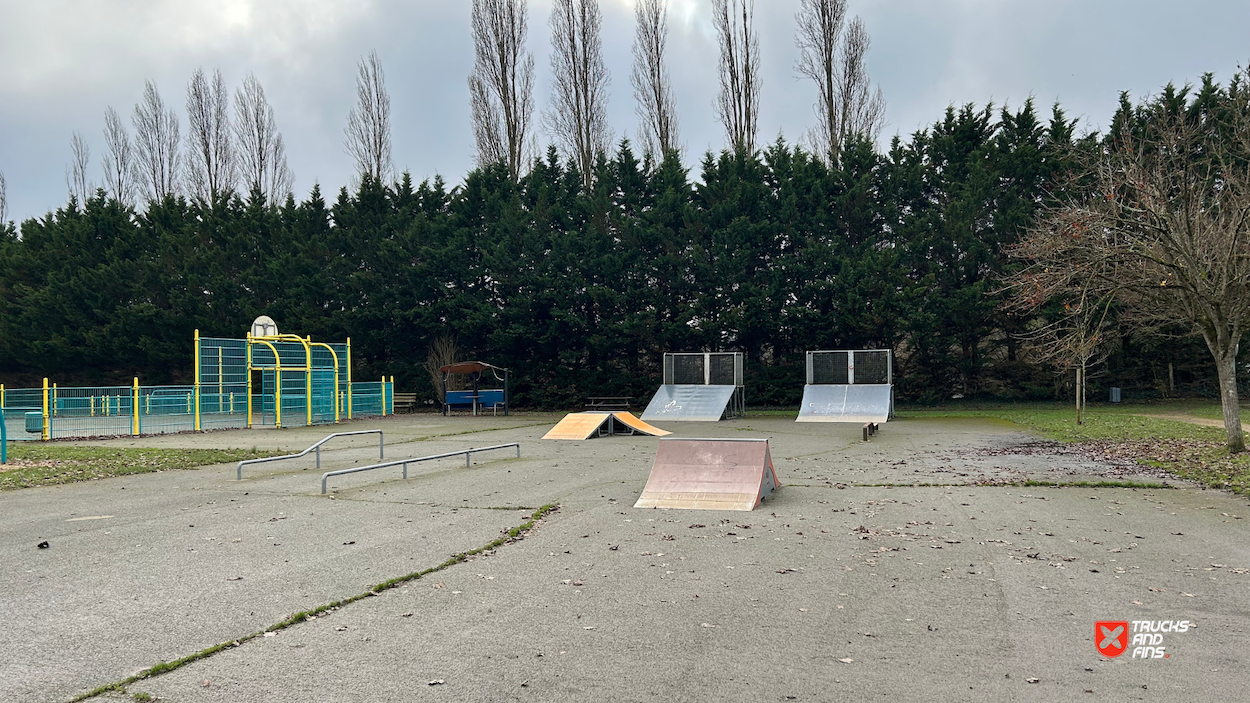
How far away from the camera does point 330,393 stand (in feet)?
86.2

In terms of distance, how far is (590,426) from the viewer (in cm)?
1823

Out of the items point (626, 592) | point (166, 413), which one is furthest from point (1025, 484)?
point (166, 413)

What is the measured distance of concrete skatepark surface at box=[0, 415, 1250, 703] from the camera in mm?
3789

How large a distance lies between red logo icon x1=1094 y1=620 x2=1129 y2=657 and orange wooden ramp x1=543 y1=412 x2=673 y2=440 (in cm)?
1369

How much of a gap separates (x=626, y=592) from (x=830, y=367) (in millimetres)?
23507

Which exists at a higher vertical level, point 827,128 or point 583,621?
point 827,128

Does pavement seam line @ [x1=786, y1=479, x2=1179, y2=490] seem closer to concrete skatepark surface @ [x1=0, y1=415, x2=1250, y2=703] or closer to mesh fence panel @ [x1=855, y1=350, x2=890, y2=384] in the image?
concrete skatepark surface @ [x1=0, y1=415, x2=1250, y2=703]

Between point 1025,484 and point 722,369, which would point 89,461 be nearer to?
point 1025,484

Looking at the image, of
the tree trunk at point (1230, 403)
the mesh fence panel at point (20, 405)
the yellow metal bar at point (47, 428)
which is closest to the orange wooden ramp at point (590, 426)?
the tree trunk at point (1230, 403)

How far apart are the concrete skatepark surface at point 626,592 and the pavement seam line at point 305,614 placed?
0.23ft

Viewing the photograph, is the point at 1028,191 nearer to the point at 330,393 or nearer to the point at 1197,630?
the point at 330,393

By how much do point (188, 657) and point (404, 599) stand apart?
138cm

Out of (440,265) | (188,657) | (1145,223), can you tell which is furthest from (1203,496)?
(440,265)

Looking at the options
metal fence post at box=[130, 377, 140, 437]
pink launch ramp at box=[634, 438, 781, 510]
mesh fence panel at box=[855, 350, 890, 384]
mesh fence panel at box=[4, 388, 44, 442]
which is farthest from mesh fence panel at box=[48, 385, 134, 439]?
mesh fence panel at box=[855, 350, 890, 384]
